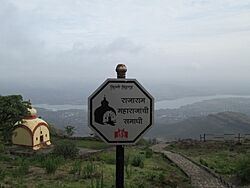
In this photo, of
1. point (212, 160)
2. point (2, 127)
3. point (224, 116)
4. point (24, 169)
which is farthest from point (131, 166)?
point (224, 116)

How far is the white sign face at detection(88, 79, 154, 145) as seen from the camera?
3.22 metres

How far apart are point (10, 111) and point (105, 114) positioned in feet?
60.7

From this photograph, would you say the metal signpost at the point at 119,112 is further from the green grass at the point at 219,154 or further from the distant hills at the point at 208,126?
the distant hills at the point at 208,126

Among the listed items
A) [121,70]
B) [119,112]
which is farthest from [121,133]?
[121,70]

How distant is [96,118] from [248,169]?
11.1m

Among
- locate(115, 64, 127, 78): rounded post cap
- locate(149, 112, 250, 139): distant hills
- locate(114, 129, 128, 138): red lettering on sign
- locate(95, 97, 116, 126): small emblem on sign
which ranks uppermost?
locate(115, 64, 127, 78): rounded post cap

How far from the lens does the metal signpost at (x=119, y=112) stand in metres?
3.22

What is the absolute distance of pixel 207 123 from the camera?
77.3m

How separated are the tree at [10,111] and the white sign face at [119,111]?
60.4 feet

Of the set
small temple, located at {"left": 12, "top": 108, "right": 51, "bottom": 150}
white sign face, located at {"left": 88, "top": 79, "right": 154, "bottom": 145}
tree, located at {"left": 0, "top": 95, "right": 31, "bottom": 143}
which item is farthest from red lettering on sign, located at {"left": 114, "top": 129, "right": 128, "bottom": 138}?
small temple, located at {"left": 12, "top": 108, "right": 51, "bottom": 150}

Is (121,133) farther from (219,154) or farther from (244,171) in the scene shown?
(219,154)

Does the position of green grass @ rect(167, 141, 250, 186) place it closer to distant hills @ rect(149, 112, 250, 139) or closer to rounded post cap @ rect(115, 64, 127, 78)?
rounded post cap @ rect(115, 64, 127, 78)

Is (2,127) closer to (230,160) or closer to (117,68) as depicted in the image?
(230,160)

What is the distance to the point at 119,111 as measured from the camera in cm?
325
